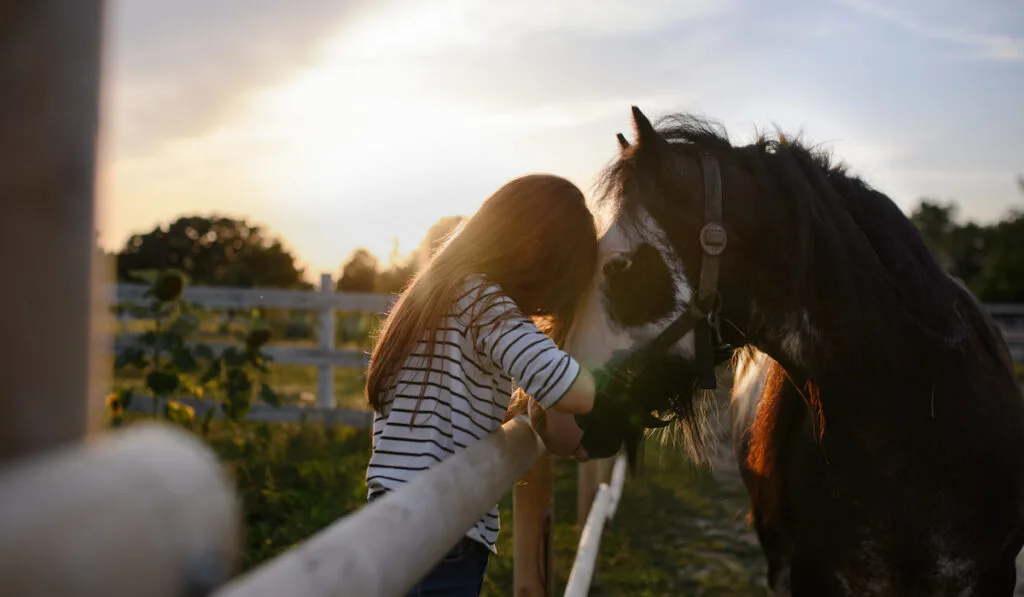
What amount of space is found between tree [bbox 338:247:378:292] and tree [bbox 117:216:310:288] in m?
0.66

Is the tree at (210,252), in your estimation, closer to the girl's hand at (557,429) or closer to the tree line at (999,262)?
the girl's hand at (557,429)

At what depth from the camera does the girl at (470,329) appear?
1.83 metres

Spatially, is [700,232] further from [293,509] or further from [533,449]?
[293,509]

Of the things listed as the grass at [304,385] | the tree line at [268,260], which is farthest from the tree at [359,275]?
the grass at [304,385]

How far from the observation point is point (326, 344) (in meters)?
7.71

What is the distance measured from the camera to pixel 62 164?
1.37ft

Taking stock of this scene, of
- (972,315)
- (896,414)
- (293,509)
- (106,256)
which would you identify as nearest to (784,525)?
(896,414)

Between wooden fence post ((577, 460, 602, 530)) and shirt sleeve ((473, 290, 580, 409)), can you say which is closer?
shirt sleeve ((473, 290, 580, 409))

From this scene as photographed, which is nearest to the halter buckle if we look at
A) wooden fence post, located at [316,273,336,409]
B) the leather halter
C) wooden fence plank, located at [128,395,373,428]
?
the leather halter

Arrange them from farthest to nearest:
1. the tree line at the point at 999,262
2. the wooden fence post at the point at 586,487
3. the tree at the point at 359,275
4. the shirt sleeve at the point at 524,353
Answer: the tree line at the point at 999,262
the tree at the point at 359,275
the wooden fence post at the point at 586,487
the shirt sleeve at the point at 524,353

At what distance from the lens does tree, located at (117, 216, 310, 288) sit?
22.6 feet

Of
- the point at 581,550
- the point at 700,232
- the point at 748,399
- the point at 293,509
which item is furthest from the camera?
the point at 293,509

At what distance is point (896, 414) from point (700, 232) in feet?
2.47

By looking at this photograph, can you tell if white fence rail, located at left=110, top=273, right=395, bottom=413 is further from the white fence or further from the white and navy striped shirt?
the white and navy striped shirt
